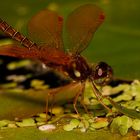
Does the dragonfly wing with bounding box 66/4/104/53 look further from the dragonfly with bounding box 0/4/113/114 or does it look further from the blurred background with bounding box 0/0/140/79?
the blurred background with bounding box 0/0/140/79

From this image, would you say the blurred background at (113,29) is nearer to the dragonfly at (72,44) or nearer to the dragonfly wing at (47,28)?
the dragonfly at (72,44)

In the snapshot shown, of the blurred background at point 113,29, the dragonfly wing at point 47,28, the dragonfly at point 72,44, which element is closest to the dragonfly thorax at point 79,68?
the dragonfly at point 72,44

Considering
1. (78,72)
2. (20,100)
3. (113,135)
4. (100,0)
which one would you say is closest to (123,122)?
(113,135)

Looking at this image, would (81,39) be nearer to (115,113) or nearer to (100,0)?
(115,113)

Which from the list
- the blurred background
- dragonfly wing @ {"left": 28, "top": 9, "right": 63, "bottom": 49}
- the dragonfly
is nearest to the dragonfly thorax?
the dragonfly

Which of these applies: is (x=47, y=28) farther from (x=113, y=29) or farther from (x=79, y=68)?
(x=113, y=29)

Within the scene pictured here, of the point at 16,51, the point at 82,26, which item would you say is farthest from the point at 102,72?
the point at 16,51
